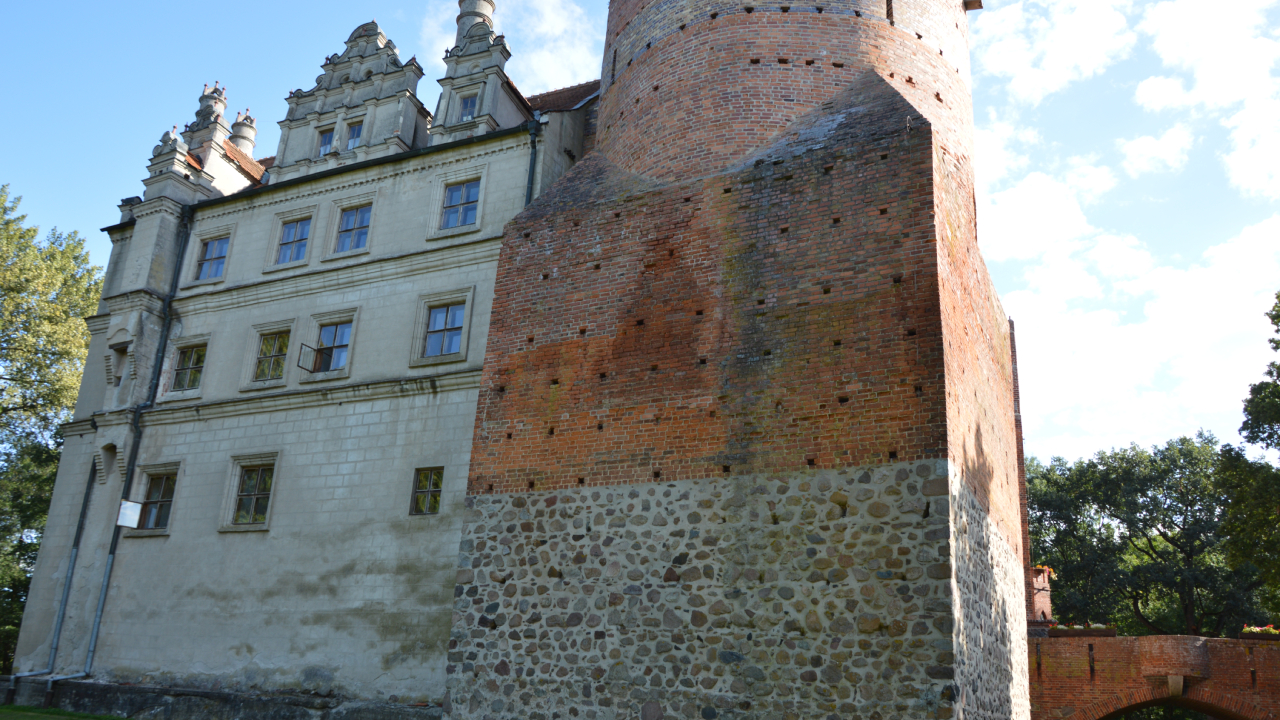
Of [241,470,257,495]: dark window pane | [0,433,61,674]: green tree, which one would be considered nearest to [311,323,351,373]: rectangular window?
[241,470,257,495]: dark window pane

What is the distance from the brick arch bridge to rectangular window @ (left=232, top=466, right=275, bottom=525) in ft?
49.7

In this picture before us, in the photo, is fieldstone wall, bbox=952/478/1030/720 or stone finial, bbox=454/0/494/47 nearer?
fieldstone wall, bbox=952/478/1030/720

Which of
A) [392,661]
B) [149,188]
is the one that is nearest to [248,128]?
[149,188]

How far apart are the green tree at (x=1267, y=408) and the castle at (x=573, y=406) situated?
5982mm

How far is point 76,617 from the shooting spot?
17922mm

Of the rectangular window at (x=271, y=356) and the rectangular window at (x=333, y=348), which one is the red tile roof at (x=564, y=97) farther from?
the rectangular window at (x=271, y=356)

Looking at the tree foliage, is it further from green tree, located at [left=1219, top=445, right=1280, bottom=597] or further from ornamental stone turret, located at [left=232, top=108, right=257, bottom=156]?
ornamental stone turret, located at [left=232, top=108, right=257, bottom=156]

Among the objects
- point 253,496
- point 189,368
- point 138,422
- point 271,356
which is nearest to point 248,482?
point 253,496

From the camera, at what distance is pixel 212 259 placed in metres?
20.3

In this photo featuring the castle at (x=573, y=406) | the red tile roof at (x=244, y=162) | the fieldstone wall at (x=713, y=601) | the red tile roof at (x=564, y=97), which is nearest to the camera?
the fieldstone wall at (x=713, y=601)

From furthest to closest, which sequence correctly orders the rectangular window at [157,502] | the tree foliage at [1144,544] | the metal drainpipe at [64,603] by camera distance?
the tree foliage at [1144,544]
the rectangular window at [157,502]
the metal drainpipe at [64,603]

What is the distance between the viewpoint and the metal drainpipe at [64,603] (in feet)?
57.1

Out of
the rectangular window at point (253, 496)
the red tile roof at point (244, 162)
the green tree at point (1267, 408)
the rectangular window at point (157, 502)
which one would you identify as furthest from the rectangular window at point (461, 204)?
the green tree at point (1267, 408)

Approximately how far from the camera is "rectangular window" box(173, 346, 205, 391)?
62.9 feet
